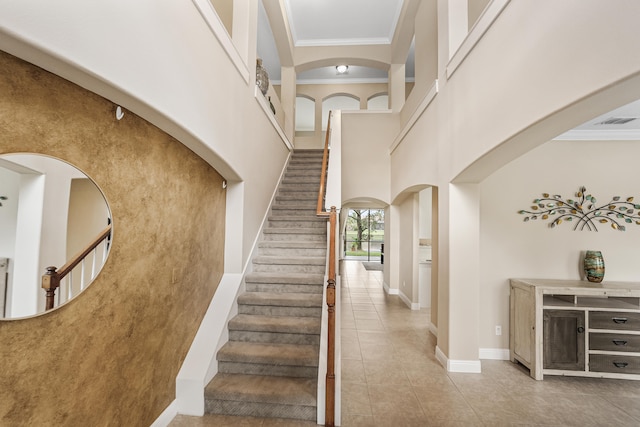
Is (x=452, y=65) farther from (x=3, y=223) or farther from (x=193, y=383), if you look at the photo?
(x=193, y=383)

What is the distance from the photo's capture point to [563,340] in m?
3.16

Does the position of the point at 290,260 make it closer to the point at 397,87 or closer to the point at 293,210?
the point at 293,210

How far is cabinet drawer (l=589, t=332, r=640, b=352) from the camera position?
3.12 metres

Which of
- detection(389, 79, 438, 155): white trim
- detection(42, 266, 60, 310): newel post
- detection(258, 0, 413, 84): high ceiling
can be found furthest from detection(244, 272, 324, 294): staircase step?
detection(258, 0, 413, 84): high ceiling

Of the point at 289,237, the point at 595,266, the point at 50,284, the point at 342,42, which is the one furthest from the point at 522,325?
the point at 342,42

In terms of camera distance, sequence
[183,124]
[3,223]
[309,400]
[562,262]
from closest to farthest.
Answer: [3,223]
[183,124]
[309,400]
[562,262]

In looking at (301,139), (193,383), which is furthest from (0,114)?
(301,139)

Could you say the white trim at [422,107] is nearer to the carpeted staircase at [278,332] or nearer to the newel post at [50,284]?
the carpeted staircase at [278,332]

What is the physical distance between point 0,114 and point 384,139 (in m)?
6.42

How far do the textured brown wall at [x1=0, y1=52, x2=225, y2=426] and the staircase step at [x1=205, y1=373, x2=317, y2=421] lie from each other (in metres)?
0.39

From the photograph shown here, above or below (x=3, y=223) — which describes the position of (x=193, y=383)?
below

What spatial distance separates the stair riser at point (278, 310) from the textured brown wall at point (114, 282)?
1.78ft

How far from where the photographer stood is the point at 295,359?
2.75m

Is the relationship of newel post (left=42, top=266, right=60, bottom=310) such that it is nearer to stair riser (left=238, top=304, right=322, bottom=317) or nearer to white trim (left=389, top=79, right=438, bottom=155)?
stair riser (left=238, top=304, right=322, bottom=317)
